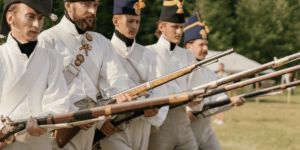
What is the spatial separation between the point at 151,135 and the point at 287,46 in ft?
151

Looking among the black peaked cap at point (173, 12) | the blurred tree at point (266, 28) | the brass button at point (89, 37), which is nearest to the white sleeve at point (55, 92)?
the brass button at point (89, 37)

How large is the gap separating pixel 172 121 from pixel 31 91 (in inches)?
112

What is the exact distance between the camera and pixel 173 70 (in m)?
5.89

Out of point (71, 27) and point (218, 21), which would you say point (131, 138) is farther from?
point (218, 21)

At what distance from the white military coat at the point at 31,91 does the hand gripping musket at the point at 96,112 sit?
0.20 meters

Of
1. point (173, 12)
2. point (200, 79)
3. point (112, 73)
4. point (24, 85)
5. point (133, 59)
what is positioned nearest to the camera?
point (24, 85)

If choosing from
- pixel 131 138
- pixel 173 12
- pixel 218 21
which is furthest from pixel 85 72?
pixel 218 21

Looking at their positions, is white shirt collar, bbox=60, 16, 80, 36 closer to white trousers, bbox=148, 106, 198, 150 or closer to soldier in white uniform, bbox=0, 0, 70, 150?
soldier in white uniform, bbox=0, 0, 70, 150

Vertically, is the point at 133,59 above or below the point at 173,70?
above

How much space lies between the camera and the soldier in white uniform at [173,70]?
5.74 m

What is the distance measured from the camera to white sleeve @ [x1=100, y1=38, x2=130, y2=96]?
4.60 meters

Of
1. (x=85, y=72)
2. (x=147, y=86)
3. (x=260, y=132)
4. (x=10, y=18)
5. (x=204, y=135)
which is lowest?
(x=260, y=132)

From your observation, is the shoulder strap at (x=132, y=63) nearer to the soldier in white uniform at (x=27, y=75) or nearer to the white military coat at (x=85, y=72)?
the white military coat at (x=85, y=72)

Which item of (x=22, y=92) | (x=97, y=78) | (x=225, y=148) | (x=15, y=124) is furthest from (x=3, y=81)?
(x=225, y=148)
